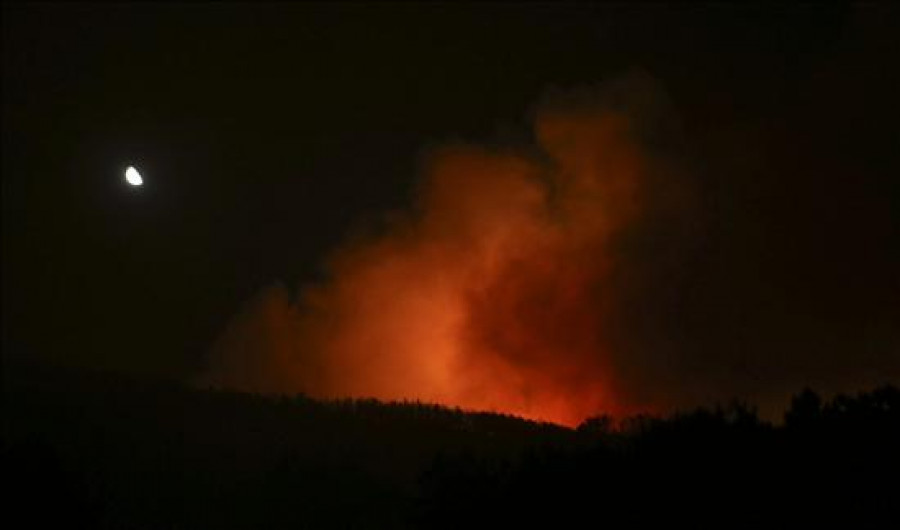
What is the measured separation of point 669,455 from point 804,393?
6.67m

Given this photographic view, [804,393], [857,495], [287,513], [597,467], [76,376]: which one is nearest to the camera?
[857,495]

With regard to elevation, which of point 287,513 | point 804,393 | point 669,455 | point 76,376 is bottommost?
point 669,455

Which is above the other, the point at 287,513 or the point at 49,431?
the point at 49,431

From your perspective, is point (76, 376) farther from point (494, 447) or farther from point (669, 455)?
point (669, 455)

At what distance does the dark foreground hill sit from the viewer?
36312 millimetres

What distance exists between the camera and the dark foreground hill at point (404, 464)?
3631 cm

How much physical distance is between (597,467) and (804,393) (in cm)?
864

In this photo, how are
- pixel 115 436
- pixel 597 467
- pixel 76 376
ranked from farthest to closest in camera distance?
pixel 76 376, pixel 115 436, pixel 597 467

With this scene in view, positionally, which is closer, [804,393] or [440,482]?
[440,482]

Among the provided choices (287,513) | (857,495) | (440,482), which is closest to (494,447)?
(287,513)

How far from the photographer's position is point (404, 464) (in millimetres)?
85375

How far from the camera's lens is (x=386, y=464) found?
8456 centimetres

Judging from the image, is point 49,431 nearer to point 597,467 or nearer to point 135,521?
point 135,521

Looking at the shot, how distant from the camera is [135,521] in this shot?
63.5 m
